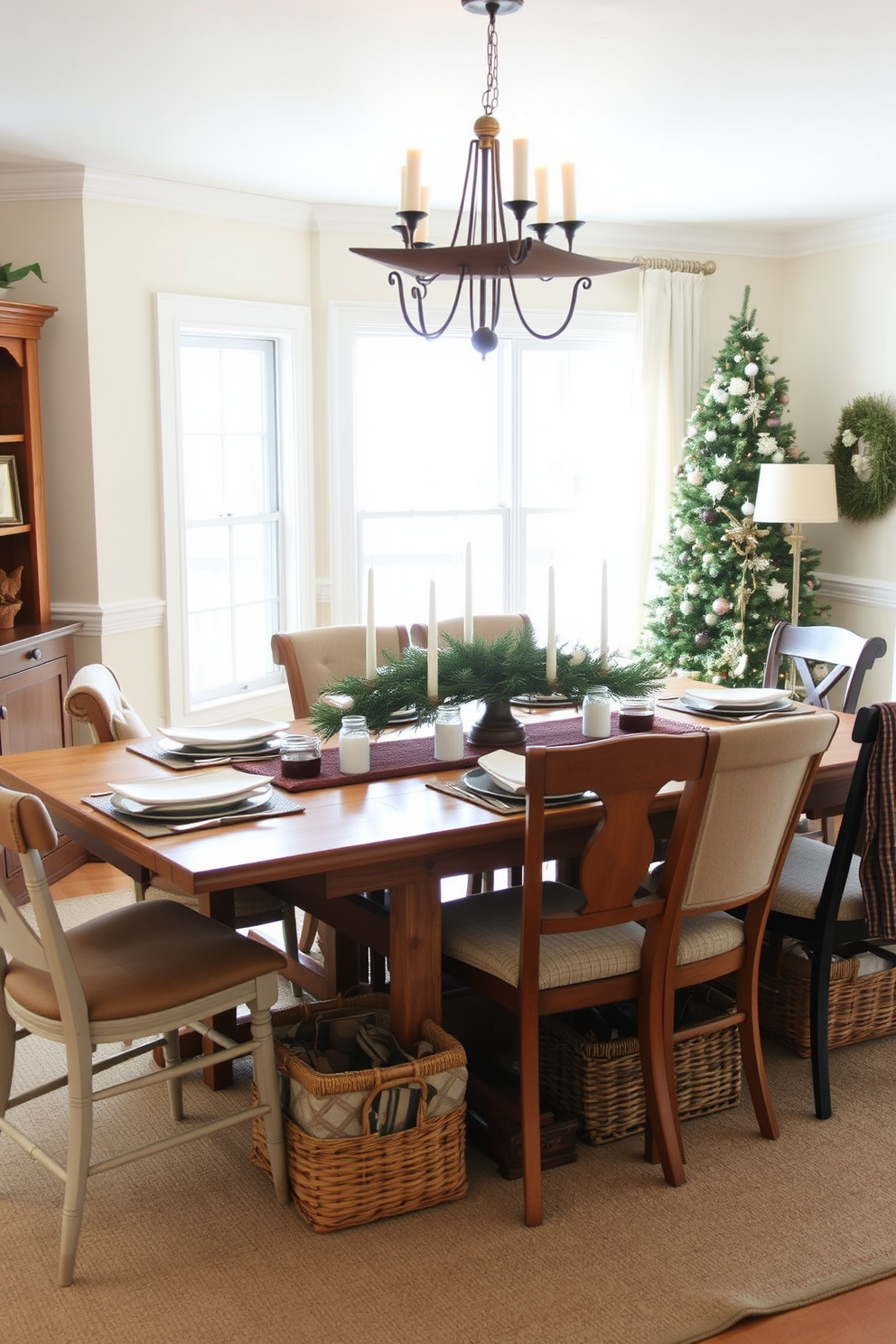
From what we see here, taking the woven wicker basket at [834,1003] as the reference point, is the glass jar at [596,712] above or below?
above

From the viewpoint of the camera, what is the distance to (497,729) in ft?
10.4

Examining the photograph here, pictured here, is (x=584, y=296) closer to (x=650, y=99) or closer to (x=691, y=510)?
(x=691, y=510)

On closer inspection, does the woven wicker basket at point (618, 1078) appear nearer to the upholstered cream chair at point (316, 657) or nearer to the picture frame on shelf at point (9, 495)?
the upholstered cream chair at point (316, 657)

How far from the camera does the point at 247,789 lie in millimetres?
2691

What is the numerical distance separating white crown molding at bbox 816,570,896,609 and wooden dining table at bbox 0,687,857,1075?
348 centimetres

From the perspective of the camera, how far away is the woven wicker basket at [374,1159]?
8.18ft

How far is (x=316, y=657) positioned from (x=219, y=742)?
2.87 feet

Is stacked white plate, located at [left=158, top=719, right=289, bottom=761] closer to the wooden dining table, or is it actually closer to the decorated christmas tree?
the wooden dining table

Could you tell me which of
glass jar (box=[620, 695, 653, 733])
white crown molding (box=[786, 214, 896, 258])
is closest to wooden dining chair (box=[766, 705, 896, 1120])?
glass jar (box=[620, 695, 653, 733])

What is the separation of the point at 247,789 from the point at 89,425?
2811 millimetres

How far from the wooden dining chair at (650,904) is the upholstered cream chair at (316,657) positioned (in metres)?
1.24

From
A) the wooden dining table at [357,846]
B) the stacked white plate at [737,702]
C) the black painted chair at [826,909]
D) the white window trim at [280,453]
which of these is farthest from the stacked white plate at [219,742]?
the white window trim at [280,453]

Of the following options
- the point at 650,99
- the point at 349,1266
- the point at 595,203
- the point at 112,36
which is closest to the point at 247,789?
the point at 349,1266

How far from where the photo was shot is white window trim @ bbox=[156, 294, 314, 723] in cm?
525
